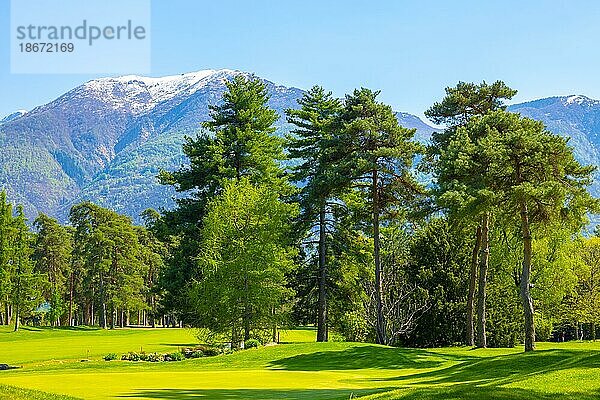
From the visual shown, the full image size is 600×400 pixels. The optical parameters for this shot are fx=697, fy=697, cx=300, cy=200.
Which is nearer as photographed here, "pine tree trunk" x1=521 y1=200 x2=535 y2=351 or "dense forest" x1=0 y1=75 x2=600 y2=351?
"pine tree trunk" x1=521 y1=200 x2=535 y2=351

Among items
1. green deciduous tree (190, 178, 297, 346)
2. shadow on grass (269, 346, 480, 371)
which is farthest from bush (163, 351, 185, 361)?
shadow on grass (269, 346, 480, 371)

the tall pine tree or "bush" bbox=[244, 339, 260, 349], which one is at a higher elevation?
the tall pine tree

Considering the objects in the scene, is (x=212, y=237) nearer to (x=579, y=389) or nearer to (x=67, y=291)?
(x=579, y=389)

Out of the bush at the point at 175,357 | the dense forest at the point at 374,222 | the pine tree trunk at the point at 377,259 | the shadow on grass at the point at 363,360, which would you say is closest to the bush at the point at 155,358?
the bush at the point at 175,357

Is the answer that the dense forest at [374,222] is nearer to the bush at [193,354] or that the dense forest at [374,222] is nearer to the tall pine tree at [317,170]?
the tall pine tree at [317,170]

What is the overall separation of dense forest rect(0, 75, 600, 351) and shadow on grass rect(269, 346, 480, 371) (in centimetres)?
480

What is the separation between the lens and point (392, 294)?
46.8 m

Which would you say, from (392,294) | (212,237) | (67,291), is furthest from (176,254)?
(67,291)

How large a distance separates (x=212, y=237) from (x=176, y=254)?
1032cm

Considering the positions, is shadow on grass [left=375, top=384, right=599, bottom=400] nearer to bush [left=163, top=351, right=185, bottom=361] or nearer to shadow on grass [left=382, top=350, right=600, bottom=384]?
shadow on grass [left=382, top=350, right=600, bottom=384]

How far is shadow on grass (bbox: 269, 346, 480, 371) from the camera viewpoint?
30.3 m

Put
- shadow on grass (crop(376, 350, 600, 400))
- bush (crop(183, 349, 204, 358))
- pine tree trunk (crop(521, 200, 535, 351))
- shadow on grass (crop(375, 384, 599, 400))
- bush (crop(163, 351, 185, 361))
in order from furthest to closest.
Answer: bush (crop(183, 349, 204, 358)) → bush (crop(163, 351, 185, 361)) → pine tree trunk (crop(521, 200, 535, 351)) → shadow on grass (crop(376, 350, 600, 400)) → shadow on grass (crop(375, 384, 599, 400))

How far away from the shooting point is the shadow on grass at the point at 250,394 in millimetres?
17411

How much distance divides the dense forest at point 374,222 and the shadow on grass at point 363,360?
4.80 m
